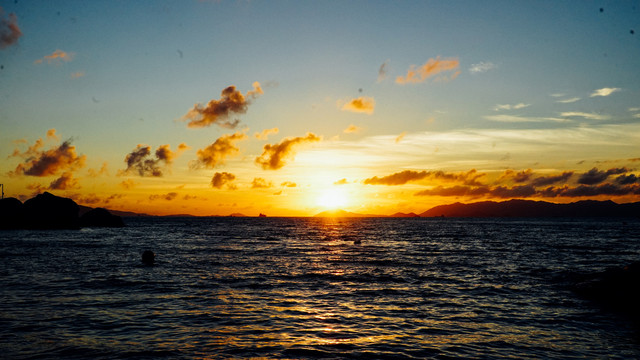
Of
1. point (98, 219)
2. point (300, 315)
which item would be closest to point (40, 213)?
point (98, 219)

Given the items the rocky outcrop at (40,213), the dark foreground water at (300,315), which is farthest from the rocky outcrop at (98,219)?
the dark foreground water at (300,315)

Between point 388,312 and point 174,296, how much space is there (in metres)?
12.4

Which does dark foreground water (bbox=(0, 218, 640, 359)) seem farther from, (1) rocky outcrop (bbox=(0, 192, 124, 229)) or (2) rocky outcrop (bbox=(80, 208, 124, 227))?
(2) rocky outcrop (bbox=(80, 208, 124, 227))

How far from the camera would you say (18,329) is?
16.1m

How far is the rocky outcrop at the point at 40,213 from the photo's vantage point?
11456cm

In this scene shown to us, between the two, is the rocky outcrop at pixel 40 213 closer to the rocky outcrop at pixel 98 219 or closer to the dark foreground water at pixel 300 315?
the rocky outcrop at pixel 98 219

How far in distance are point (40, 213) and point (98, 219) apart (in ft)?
115

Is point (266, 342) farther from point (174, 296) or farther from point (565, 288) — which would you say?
point (565, 288)

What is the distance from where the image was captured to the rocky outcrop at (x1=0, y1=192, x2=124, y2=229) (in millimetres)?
114562

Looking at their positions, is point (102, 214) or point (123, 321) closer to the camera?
point (123, 321)

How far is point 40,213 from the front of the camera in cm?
11819

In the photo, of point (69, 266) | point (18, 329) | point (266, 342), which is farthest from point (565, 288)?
point (69, 266)

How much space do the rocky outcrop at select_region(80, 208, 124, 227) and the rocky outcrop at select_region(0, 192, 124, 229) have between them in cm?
2160

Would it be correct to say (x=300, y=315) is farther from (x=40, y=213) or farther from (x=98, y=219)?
(x=98, y=219)
